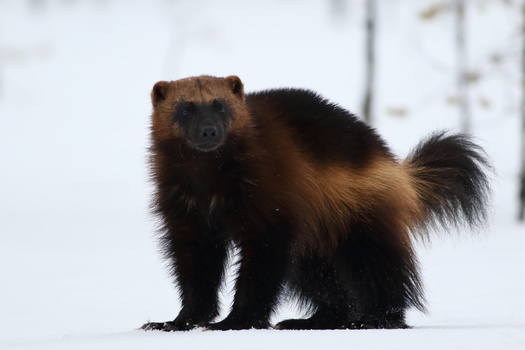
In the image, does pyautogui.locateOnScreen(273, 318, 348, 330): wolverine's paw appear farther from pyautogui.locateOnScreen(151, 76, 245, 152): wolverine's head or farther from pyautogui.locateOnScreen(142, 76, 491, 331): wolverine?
pyautogui.locateOnScreen(151, 76, 245, 152): wolverine's head

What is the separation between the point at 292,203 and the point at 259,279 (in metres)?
0.38

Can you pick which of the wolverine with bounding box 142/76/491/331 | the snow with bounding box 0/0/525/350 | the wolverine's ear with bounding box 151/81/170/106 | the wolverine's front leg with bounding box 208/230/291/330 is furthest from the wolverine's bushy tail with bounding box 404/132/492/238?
the wolverine's ear with bounding box 151/81/170/106

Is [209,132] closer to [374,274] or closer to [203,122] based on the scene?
[203,122]

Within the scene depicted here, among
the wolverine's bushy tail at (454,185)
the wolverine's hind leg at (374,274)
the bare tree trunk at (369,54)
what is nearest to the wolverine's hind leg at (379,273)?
the wolverine's hind leg at (374,274)

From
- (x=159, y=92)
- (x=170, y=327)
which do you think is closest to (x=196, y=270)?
(x=170, y=327)

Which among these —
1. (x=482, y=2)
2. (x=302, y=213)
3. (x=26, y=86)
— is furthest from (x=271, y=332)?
(x=26, y=86)

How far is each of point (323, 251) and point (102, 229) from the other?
360 inches

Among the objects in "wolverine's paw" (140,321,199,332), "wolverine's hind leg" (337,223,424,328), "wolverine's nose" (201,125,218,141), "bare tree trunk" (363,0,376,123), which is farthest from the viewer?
"bare tree trunk" (363,0,376,123)

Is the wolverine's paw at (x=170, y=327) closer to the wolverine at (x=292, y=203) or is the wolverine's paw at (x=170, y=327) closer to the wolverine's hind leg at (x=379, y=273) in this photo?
the wolverine at (x=292, y=203)

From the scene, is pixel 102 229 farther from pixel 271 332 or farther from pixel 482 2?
pixel 271 332

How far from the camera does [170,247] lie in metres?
3.91

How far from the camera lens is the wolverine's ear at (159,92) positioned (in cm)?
392

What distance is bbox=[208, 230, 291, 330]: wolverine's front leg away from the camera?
11.9 feet

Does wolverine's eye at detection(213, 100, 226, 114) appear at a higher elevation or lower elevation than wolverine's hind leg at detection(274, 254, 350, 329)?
higher
